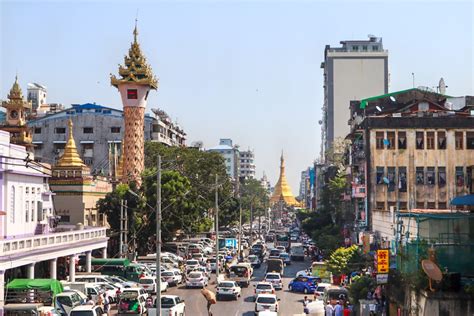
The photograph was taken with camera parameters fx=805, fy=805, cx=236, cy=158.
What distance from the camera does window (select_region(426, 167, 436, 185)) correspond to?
6091cm

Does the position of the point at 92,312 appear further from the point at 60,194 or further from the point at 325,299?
the point at 60,194

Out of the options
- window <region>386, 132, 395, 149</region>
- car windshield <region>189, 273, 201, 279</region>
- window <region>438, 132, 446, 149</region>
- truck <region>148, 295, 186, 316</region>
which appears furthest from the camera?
window <region>386, 132, 395, 149</region>

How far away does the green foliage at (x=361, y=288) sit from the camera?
34.7 meters

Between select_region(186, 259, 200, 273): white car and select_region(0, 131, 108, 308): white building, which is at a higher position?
select_region(0, 131, 108, 308): white building

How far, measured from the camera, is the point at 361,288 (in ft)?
115

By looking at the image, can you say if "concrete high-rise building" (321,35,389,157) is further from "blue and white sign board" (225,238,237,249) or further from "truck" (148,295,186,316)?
"truck" (148,295,186,316)

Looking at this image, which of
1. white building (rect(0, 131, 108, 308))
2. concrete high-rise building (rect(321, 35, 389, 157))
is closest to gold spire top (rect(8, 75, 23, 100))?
white building (rect(0, 131, 108, 308))

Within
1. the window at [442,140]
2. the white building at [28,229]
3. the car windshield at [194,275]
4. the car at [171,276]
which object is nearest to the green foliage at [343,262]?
the car windshield at [194,275]

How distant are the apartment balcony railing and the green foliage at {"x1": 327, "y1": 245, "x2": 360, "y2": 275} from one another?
50.6 ft

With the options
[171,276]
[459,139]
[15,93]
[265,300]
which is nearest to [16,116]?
[15,93]

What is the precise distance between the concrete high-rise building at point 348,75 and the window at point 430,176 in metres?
78.8

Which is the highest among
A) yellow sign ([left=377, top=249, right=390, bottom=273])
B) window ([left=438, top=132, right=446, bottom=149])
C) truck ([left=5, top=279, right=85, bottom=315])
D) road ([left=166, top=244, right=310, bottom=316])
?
window ([left=438, top=132, right=446, bottom=149])

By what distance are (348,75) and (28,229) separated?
100m

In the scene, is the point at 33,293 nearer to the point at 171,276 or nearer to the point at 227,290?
the point at 227,290
